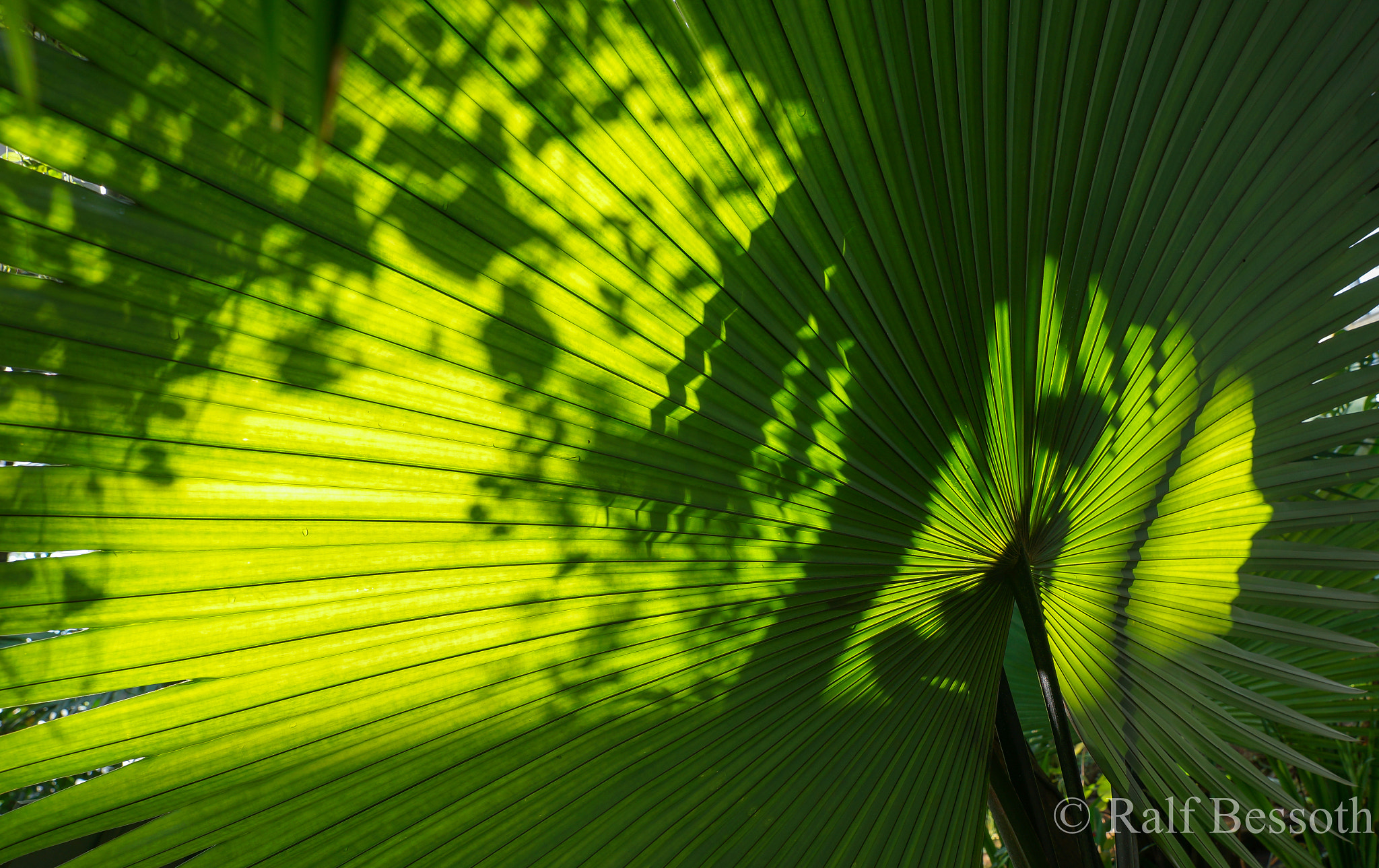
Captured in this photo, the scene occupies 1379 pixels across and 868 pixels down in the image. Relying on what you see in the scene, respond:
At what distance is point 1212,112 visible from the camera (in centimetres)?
102

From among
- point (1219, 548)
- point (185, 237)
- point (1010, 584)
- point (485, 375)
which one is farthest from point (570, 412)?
point (1219, 548)

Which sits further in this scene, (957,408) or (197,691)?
(957,408)

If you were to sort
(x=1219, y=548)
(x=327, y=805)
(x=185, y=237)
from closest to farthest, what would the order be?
(x=185, y=237) < (x=327, y=805) < (x=1219, y=548)

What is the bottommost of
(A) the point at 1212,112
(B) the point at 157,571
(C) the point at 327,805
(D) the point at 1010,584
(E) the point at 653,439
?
(C) the point at 327,805

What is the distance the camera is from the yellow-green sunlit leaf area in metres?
0.73

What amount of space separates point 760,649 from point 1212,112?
1002 millimetres

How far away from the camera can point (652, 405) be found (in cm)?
103

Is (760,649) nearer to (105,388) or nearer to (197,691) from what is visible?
(197,691)

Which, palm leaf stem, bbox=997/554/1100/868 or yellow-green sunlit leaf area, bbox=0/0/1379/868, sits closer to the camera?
yellow-green sunlit leaf area, bbox=0/0/1379/868

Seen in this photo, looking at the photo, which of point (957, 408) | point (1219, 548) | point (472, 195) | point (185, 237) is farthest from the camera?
point (1219, 548)

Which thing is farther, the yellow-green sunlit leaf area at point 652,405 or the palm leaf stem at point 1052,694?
the palm leaf stem at point 1052,694

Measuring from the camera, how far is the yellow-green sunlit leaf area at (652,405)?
73 centimetres

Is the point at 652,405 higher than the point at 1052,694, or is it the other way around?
the point at 652,405

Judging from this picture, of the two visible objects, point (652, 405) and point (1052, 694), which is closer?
point (652, 405)
